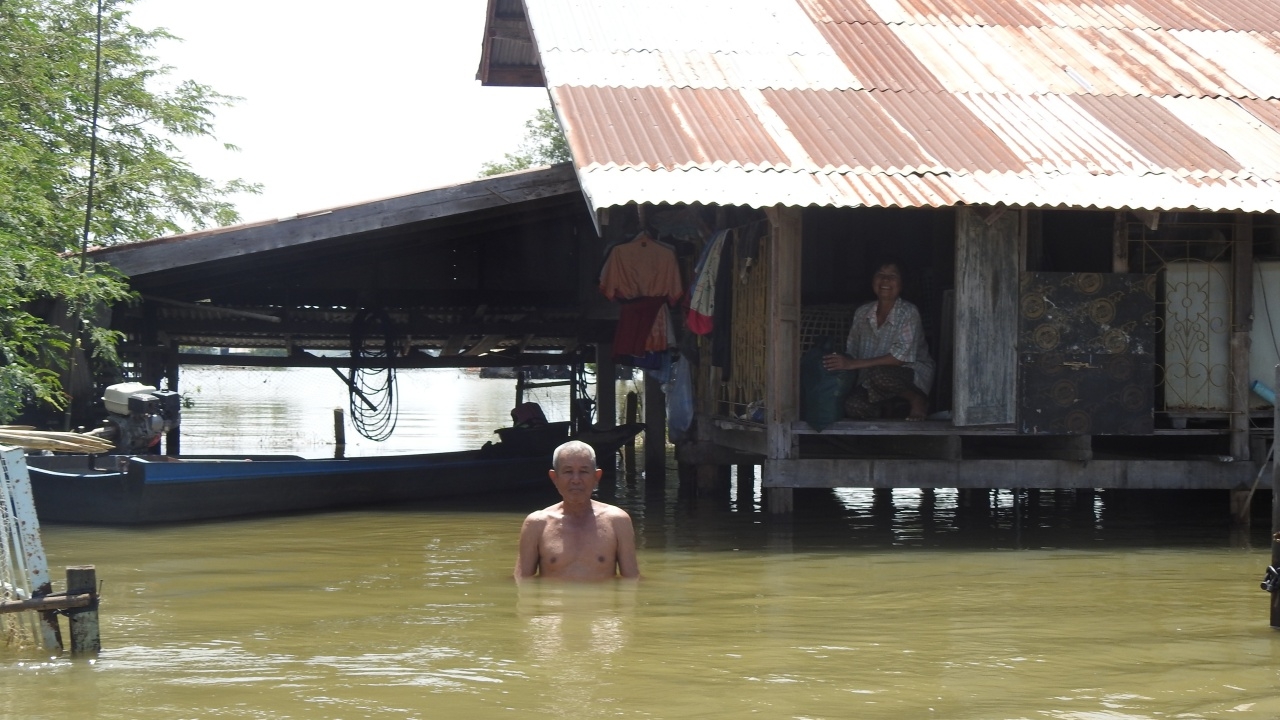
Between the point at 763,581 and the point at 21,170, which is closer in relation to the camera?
the point at 763,581

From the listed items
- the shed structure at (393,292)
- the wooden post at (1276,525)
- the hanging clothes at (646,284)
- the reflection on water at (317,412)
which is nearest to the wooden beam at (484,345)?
the shed structure at (393,292)

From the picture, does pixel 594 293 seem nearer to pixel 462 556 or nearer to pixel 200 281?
pixel 200 281

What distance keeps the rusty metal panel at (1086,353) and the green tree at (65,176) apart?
733 centimetres

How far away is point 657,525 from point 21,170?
6.22 meters

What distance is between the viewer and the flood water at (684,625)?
4.93 meters

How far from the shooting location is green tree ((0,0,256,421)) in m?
10.6

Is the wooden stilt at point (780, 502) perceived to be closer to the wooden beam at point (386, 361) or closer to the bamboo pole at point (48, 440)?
the bamboo pole at point (48, 440)

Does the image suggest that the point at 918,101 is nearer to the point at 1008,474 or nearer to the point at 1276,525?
the point at 1008,474

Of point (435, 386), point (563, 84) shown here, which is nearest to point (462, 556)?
point (563, 84)

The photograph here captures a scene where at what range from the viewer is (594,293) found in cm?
1478

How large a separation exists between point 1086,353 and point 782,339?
90.5 inches

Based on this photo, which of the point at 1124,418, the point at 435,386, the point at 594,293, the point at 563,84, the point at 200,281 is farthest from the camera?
the point at 435,386

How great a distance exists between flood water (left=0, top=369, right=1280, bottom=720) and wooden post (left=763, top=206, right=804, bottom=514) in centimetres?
70

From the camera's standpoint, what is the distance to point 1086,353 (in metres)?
10.0
